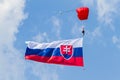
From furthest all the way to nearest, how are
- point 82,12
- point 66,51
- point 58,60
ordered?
1. point 82,12
2. point 66,51
3. point 58,60

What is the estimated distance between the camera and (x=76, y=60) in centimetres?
11350

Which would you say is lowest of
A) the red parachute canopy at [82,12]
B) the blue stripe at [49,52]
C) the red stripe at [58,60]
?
the red stripe at [58,60]

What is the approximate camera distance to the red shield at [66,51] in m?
114

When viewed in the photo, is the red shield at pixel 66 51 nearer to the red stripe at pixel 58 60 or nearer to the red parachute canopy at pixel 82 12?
the red stripe at pixel 58 60

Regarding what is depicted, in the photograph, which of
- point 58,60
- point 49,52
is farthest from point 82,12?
point 58,60

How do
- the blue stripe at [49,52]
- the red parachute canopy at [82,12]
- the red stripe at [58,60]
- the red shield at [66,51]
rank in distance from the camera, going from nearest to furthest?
the red stripe at [58,60], the blue stripe at [49,52], the red shield at [66,51], the red parachute canopy at [82,12]

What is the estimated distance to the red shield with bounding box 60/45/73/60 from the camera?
374ft

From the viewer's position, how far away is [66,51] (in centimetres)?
11462

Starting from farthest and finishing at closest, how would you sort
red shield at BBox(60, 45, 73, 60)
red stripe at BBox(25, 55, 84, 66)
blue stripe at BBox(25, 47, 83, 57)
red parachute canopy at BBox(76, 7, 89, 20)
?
red parachute canopy at BBox(76, 7, 89, 20), red shield at BBox(60, 45, 73, 60), blue stripe at BBox(25, 47, 83, 57), red stripe at BBox(25, 55, 84, 66)

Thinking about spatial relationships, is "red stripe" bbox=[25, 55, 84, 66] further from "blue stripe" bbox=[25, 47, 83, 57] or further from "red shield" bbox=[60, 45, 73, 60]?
"red shield" bbox=[60, 45, 73, 60]

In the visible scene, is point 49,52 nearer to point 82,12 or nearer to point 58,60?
point 58,60

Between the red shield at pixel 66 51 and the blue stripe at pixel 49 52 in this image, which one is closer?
the blue stripe at pixel 49 52

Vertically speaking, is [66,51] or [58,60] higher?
[66,51]

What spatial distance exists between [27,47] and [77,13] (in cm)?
1315
